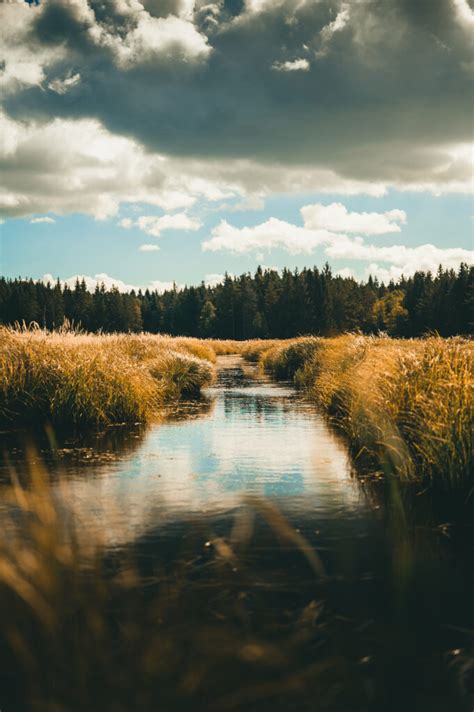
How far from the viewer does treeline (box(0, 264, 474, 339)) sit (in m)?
97.7

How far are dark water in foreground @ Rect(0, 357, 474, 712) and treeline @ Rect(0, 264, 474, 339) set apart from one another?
83184mm

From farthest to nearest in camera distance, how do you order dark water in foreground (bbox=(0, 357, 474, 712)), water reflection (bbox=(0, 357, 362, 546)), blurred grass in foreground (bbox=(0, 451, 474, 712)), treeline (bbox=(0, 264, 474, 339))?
treeline (bbox=(0, 264, 474, 339)) → water reflection (bbox=(0, 357, 362, 546)) → dark water in foreground (bbox=(0, 357, 474, 712)) → blurred grass in foreground (bbox=(0, 451, 474, 712))

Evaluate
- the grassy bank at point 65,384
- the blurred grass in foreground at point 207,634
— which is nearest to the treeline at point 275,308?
the grassy bank at point 65,384

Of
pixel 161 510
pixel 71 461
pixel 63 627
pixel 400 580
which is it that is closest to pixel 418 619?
pixel 400 580

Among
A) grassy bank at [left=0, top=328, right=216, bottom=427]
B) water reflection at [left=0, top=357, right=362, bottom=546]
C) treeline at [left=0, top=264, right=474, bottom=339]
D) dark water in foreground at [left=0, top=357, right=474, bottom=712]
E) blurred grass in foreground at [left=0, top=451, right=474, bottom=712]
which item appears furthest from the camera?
treeline at [left=0, top=264, right=474, bottom=339]

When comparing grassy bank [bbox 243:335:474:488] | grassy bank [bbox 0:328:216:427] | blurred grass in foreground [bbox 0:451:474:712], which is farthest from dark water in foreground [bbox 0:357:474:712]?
grassy bank [bbox 0:328:216:427]

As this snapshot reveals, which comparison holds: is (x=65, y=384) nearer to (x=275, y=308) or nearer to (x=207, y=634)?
(x=207, y=634)

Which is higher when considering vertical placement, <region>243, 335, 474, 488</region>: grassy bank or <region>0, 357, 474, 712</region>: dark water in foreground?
<region>243, 335, 474, 488</region>: grassy bank

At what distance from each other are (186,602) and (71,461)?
602 cm

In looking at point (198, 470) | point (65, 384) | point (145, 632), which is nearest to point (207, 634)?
point (145, 632)

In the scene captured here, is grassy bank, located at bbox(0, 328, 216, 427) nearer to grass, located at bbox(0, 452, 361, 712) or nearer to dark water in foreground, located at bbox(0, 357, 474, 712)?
dark water in foreground, located at bbox(0, 357, 474, 712)

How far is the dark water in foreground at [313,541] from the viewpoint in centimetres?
415

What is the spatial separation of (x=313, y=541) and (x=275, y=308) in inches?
4070

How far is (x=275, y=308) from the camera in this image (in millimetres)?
109000
